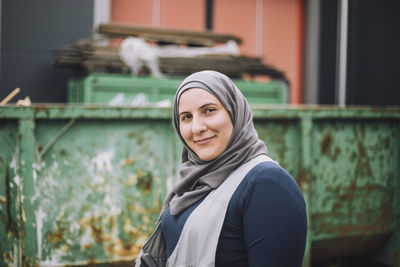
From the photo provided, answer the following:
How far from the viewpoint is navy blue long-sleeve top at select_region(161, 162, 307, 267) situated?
1.18m

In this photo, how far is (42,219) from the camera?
2.38 metres

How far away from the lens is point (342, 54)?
663 cm

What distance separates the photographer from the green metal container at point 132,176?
7.68ft

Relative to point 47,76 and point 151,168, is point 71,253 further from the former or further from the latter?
point 47,76

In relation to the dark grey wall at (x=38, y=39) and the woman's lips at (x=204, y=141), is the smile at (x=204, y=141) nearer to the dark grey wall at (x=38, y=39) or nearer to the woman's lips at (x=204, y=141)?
the woman's lips at (x=204, y=141)

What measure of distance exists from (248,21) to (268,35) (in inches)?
18.5

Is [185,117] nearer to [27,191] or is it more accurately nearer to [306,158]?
[27,191]

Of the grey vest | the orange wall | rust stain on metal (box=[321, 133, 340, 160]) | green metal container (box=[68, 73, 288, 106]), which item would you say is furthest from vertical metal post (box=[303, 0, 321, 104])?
the grey vest

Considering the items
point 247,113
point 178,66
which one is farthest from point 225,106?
point 178,66

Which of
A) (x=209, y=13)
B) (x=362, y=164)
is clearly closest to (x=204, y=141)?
(x=362, y=164)

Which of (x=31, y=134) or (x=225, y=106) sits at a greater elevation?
(x=225, y=106)

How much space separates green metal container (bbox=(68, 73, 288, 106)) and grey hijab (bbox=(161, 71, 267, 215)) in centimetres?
274

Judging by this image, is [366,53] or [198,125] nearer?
[198,125]

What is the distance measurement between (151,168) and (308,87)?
5.30 metres
